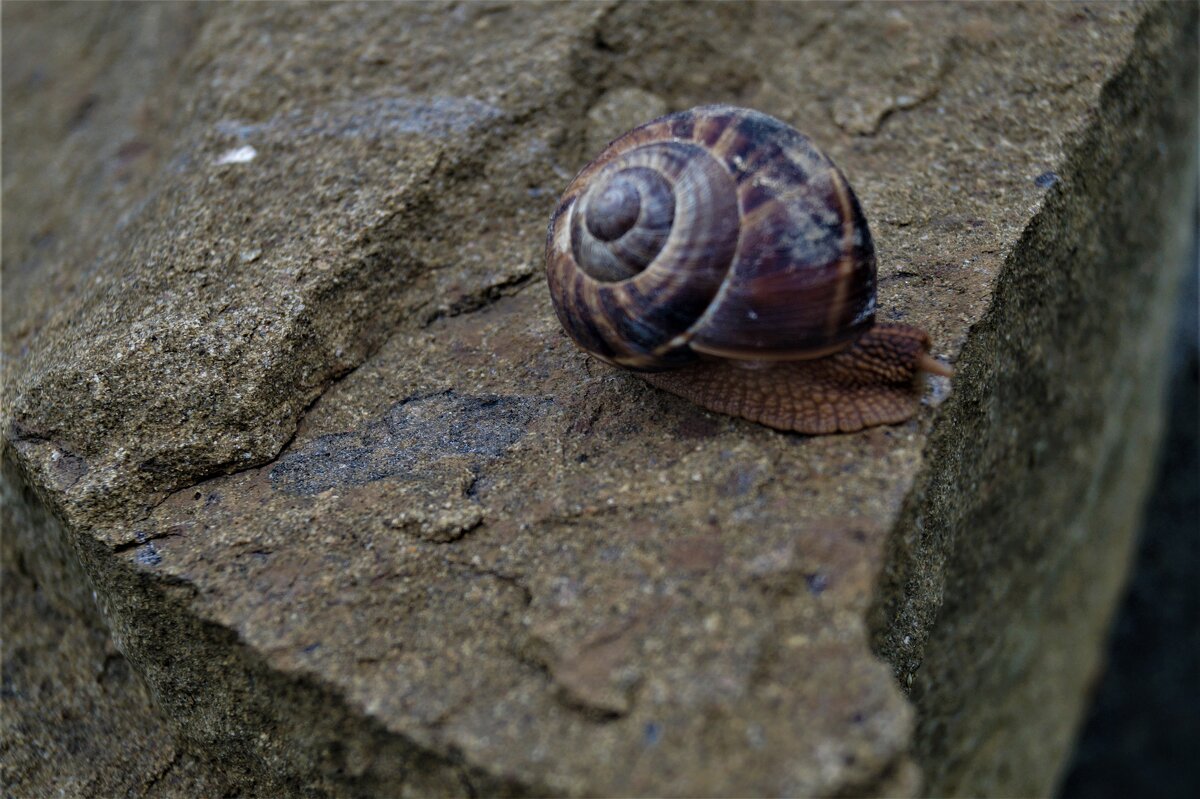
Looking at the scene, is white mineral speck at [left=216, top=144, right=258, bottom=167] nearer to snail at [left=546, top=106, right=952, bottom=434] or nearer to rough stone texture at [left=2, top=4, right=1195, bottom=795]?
rough stone texture at [left=2, top=4, right=1195, bottom=795]

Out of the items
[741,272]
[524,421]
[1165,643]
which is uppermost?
[741,272]

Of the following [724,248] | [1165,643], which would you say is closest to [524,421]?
[724,248]

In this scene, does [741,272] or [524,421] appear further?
[524,421]

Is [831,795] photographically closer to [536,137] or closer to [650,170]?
[650,170]

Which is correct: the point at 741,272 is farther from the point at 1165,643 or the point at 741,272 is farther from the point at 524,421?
the point at 1165,643

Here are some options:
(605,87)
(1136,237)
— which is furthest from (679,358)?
(1136,237)

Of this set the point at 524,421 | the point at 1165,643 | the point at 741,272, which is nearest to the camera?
the point at 741,272

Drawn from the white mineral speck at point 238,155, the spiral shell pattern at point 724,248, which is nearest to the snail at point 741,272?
the spiral shell pattern at point 724,248

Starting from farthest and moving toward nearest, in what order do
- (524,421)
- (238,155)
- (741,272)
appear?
1. (238,155)
2. (524,421)
3. (741,272)
